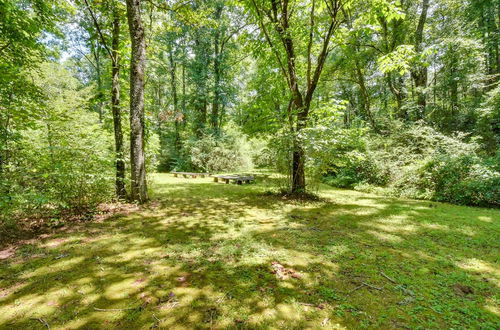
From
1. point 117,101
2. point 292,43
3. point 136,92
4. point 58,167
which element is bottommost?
point 58,167

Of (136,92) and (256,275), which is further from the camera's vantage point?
(136,92)

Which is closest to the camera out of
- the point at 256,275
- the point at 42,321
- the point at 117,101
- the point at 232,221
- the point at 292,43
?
the point at 42,321

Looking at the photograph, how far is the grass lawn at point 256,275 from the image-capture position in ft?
6.38

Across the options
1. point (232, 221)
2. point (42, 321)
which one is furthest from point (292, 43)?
point (42, 321)

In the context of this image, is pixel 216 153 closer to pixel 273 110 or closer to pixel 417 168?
pixel 273 110

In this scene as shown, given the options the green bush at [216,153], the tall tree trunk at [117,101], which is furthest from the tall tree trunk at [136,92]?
the green bush at [216,153]

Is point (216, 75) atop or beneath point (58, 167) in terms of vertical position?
atop

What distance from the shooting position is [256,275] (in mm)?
2635

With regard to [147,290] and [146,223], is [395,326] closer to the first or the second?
[147,290]

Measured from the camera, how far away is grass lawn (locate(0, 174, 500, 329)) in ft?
6.38

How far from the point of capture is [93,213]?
5.06 m

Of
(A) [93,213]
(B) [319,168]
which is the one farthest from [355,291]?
(A) [93,213]

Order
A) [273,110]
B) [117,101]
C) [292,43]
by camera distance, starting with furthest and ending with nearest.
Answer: [273,110] → [292,43] → [117,101]

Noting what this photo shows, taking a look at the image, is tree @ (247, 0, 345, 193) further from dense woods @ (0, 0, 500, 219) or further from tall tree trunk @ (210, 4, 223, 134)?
tall tree trunk @ (210, 4, 223, 134)
